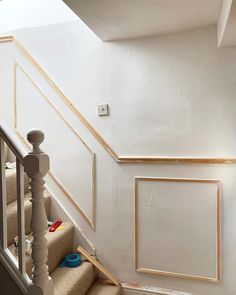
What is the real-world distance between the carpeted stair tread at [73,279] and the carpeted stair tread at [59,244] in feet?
0.28

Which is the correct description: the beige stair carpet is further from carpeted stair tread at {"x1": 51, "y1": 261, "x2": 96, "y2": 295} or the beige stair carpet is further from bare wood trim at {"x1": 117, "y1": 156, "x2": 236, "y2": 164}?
bare wood trim at {"x1": 117, "y1": 156, "x2": 236, "y2": 164}

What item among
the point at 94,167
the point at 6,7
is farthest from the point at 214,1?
the point at 6,7

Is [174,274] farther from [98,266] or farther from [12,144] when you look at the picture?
[12,144]

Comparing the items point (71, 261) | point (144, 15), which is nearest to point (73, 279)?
point (71, 261)

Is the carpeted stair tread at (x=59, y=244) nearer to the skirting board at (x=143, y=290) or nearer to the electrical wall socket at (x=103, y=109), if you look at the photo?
the skirting board at (x=143, y=290)

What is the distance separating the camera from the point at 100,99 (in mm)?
2184

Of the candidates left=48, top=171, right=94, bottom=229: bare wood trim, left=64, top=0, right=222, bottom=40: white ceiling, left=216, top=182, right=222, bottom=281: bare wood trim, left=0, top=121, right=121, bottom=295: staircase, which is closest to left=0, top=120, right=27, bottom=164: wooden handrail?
left=0, top=121, right=121, bottom=295: staircase

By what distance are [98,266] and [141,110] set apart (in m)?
1.31

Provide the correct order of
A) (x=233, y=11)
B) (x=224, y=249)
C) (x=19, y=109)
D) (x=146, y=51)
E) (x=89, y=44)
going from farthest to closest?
(x=19, y=109) → (x=89, y=44) → (x=146, y=51) → (x=224, y=249) → (x=233, y=11)

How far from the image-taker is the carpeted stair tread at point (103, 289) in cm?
203

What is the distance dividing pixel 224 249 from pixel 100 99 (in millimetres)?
1485

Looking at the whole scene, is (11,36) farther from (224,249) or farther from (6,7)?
(224,249)

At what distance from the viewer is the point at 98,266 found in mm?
2152

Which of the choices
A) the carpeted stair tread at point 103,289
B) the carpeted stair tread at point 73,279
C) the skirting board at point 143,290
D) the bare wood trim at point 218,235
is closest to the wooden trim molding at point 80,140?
the carpeted stair tread at point 73,279
